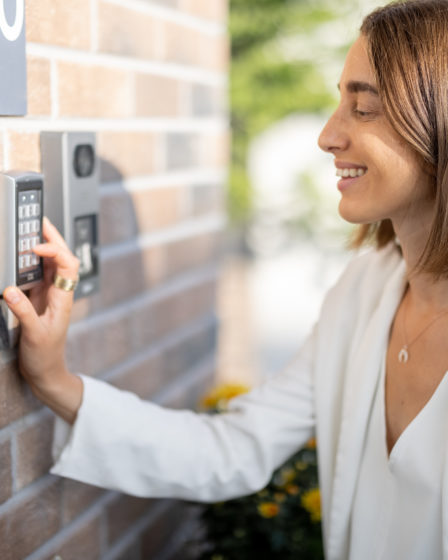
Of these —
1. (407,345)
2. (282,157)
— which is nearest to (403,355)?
(407,345)

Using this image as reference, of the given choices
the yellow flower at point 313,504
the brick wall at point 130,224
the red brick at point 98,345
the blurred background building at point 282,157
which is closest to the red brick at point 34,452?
the brick wall at point 130,224

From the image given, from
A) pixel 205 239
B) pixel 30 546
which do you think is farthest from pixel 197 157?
pixel 30 546

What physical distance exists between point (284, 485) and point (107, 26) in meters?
1.13

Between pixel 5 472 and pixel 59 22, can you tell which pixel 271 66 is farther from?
pixel 5 472

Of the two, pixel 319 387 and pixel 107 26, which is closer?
pixel 107 26

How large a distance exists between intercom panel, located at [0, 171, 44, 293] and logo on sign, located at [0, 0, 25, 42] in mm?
181

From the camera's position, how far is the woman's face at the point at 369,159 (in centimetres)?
122

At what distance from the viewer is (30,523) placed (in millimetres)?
1192

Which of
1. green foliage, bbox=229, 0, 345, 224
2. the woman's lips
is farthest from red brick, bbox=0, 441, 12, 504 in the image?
green foliage, bbox=229, 0, 345, 224

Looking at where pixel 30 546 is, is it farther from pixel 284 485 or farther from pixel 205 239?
pixel 205 239

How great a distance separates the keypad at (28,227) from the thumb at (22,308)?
4 cm

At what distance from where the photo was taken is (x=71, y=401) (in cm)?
122

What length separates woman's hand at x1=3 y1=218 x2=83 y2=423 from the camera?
1.06 metres

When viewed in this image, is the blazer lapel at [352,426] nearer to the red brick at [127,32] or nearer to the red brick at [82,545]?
the red brick at [82,545]
